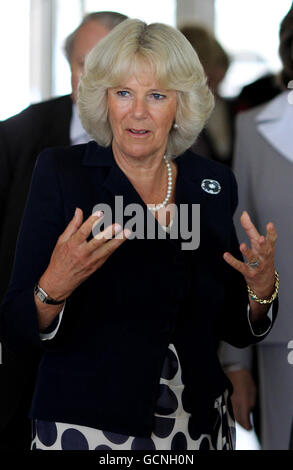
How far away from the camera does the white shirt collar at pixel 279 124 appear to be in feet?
Answer: 8.62

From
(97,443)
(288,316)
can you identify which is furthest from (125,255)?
(288,316)

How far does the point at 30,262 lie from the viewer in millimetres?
1812

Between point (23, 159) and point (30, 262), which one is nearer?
point (30, 262)

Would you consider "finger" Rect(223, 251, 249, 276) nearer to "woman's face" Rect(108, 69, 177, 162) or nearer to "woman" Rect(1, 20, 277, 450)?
"woman" Rect(1, 20, 277, 450)

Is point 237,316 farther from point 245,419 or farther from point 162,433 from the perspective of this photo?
point 245,419

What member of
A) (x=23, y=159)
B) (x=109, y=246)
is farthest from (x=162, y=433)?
(x=23, y=159)

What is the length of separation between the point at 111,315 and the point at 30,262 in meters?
0.22

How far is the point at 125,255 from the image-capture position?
1.91m

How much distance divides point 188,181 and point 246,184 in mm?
632

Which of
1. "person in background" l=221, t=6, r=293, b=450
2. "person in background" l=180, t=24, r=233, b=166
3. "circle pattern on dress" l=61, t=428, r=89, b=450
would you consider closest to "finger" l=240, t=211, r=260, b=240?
"circle pattern on dress" l=61, t=428, r=89, b=450

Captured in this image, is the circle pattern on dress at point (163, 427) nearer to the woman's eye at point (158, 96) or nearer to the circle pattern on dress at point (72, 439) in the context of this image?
the circle pattern on dress at point (72, 439)

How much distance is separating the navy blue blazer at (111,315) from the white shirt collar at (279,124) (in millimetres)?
739

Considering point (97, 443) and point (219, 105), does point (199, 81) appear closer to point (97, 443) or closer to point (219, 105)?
point (97, 443)

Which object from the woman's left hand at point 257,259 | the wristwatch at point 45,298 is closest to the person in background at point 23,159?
the wristwatch at point 45,298
